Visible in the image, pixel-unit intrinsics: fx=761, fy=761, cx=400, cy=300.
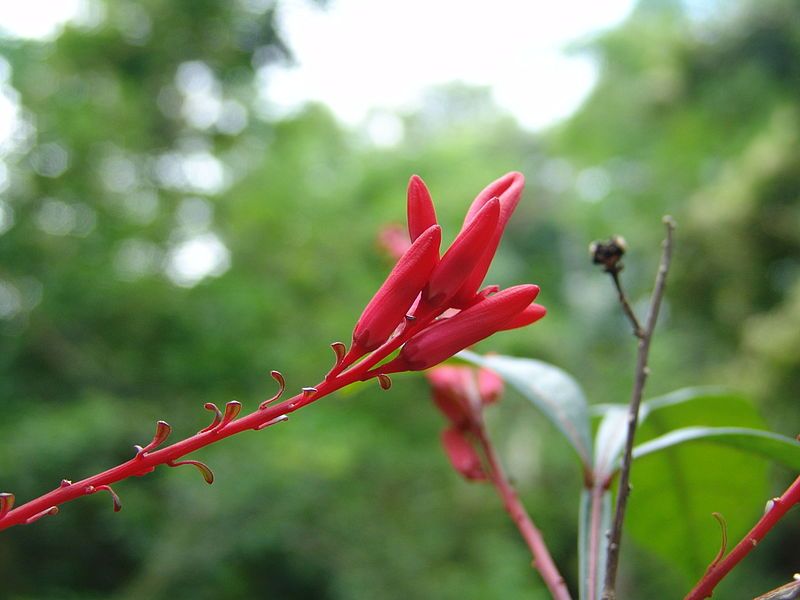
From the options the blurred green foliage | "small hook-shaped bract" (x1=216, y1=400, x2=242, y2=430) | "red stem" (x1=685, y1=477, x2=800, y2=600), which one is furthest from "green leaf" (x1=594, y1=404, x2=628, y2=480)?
the blurred green foliage

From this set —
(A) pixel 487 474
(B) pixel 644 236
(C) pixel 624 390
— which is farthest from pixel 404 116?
(A) pixel 487 474

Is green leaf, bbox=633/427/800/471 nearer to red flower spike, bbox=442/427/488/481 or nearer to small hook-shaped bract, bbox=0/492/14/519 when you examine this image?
red flower spike, bbox=442/427/488/481

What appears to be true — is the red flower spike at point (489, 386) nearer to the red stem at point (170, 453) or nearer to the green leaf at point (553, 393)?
the green leaf at point (553, 393)

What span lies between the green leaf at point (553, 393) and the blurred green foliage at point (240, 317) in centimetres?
164

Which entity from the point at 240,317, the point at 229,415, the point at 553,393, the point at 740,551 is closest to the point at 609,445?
the point at 553,393

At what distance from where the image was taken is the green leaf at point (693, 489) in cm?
55

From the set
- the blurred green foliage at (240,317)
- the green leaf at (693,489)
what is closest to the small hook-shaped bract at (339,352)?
the green leaf at (693,489)

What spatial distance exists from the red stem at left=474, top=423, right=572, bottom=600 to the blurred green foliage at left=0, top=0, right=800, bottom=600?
1.73 meters

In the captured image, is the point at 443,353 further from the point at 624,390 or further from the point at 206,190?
the point at 624,390

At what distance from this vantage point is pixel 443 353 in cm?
28

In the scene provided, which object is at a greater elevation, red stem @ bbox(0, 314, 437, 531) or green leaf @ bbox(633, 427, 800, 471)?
red stem @ bbox(0, 314, 437, 531)

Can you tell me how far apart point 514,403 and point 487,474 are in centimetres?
473

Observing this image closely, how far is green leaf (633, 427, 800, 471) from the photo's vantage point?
1.39 feet

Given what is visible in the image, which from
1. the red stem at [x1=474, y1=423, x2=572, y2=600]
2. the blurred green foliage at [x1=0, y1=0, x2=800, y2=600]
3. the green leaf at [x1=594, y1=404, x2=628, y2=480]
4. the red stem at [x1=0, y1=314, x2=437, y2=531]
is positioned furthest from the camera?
the blurred green foliage at [x1=0, y1=0, x2=800, y2=600]
